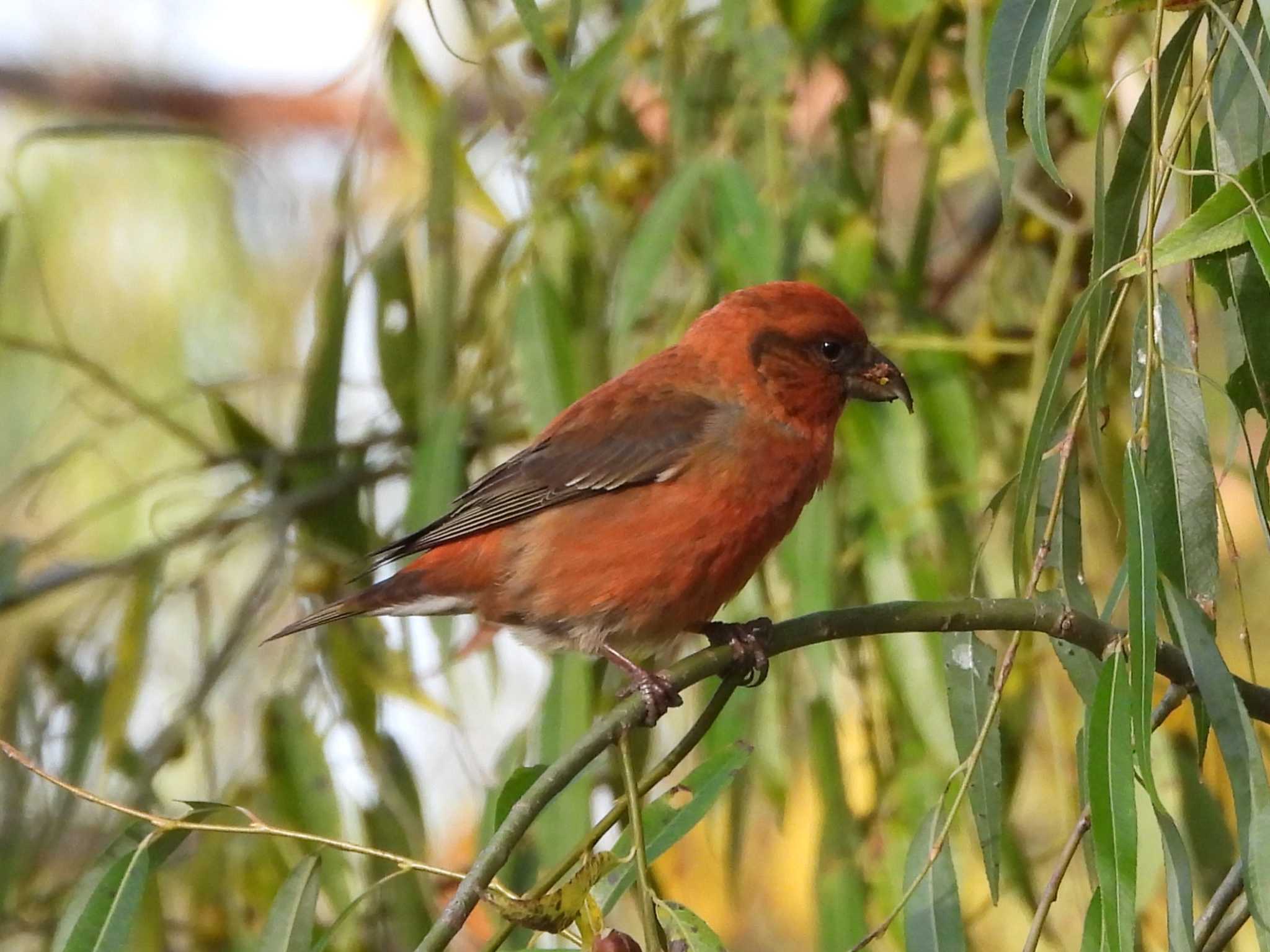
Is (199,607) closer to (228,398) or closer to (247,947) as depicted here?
(247,947)

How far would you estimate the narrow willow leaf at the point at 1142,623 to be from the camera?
1.49m

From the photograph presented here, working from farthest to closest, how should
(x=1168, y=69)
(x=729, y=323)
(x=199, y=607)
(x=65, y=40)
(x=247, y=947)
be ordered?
(x=65, y=40) → (x=199, y=607) → (x=729, y=323) → (x=247, y=947) → (x=1168, y=69)

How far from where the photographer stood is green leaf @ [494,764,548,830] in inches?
71.2

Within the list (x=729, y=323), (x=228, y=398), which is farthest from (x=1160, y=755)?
(x=228, y=398)

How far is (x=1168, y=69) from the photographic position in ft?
6.24

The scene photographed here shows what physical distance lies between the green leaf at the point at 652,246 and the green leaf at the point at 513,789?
122 centimetres

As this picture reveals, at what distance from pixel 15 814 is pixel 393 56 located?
1784mm

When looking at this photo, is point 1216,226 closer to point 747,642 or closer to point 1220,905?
point 1220,905

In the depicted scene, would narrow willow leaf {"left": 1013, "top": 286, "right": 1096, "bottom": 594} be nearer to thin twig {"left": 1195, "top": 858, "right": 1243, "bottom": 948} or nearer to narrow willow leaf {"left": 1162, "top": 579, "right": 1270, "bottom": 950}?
narrow willow leaf {"left": 1162, "top": 579, "right": 1270, "bottom": 950}

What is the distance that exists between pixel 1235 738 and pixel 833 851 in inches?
50.2

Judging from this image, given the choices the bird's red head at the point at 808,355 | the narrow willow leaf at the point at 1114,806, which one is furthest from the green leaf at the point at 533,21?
the bird's red head at the point at 808,355

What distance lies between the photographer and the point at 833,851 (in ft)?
9.14

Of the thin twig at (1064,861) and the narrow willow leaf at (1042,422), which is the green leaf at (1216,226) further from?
the thin twig at (1064,861)

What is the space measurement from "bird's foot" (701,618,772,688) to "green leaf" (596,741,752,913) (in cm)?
14
